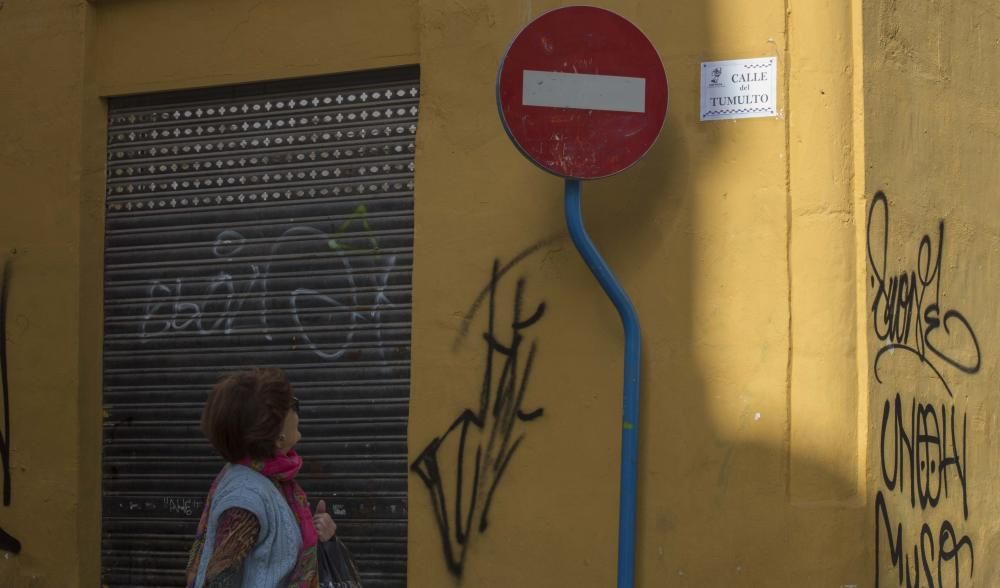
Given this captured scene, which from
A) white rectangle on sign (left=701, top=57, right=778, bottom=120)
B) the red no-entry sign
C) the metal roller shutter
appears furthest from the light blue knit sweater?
white rectangle on sign (left=701, top=57, right=778, bottom=120)

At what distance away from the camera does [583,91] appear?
5652 mm

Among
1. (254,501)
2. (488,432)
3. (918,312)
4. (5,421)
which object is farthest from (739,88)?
(5,421)

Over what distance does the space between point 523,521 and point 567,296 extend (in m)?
0.98

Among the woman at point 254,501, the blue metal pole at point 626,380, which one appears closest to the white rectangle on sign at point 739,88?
the blue metal pole at point 626,380

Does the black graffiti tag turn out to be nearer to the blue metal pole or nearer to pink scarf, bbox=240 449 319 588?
the blue metal pole

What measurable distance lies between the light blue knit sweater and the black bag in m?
0.16

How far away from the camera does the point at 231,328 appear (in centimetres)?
692

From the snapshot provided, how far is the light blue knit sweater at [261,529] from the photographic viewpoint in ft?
13.5

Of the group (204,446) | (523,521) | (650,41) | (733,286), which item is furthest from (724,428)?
(204,446)

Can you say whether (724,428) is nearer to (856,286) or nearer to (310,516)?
(856,286)

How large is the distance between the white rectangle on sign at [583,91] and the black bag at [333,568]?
204 cm

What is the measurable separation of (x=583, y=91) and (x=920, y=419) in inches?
81.1

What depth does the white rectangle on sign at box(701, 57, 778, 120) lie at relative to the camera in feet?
19.6

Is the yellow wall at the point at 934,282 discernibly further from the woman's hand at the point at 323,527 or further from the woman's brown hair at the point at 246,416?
the woman's brown hair at the point at 246,416
